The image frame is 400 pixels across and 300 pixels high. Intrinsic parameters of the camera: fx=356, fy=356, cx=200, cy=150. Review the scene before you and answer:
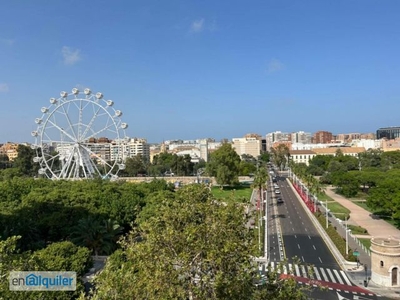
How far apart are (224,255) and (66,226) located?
30471 millimetres

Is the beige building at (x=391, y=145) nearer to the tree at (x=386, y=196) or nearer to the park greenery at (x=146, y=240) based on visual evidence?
the park greenery at (x=146, y=240)

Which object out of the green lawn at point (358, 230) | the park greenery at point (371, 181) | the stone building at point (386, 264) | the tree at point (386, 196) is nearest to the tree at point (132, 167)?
the park greenery at point (371, 181)

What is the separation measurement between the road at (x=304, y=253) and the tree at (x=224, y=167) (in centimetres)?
2015

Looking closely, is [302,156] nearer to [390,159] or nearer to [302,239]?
[390,159]

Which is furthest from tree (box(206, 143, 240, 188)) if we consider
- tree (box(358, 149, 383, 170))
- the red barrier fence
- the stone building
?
the stone building

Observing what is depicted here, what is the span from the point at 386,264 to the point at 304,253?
9.42 meters

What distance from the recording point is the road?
28.8 metres

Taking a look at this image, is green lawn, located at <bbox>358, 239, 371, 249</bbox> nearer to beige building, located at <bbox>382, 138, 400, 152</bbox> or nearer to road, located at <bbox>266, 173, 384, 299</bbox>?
road, located at <bbox>266, 173, 384, 299</bbox>

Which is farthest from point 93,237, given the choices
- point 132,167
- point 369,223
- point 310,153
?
point 310,153

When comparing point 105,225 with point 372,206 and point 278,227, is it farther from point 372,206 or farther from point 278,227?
point 372,206

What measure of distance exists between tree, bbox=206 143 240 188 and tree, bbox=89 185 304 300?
73.7m

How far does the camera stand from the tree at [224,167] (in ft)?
285

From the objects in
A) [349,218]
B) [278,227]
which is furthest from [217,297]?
[349,218]

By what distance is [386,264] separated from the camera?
101ft
